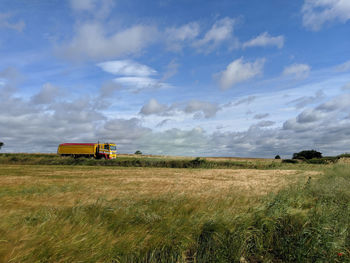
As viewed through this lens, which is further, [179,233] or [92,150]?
[92,150]

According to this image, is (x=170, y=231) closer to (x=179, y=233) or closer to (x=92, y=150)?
(x=179, y=233)

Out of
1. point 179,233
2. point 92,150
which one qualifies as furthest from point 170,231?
point 92,150

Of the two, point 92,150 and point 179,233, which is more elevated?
point 92,150

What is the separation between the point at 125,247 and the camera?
3.97 meters

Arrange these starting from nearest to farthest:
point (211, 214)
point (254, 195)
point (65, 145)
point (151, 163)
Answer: point (211, 214), point (254, 195), point (151, 163), point (65, 145)

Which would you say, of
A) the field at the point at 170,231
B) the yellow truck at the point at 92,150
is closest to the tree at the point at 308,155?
the yellow truck at the point at 92,150

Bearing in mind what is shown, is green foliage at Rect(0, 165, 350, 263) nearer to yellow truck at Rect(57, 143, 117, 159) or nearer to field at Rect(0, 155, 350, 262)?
field at Rect(0, 155, 350, 262)

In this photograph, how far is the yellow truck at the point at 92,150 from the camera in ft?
181

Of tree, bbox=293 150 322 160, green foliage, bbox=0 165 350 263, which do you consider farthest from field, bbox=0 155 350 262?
tree, bbox=293 150 322 160

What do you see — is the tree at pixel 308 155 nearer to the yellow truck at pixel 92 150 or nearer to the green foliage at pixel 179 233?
the yellow truck at pixel 92 150

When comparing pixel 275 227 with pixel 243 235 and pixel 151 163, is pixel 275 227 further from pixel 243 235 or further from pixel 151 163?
pixel 151 163

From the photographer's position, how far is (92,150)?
5503cm

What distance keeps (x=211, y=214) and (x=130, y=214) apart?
149cm

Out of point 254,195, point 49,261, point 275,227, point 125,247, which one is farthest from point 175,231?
point 254,195
